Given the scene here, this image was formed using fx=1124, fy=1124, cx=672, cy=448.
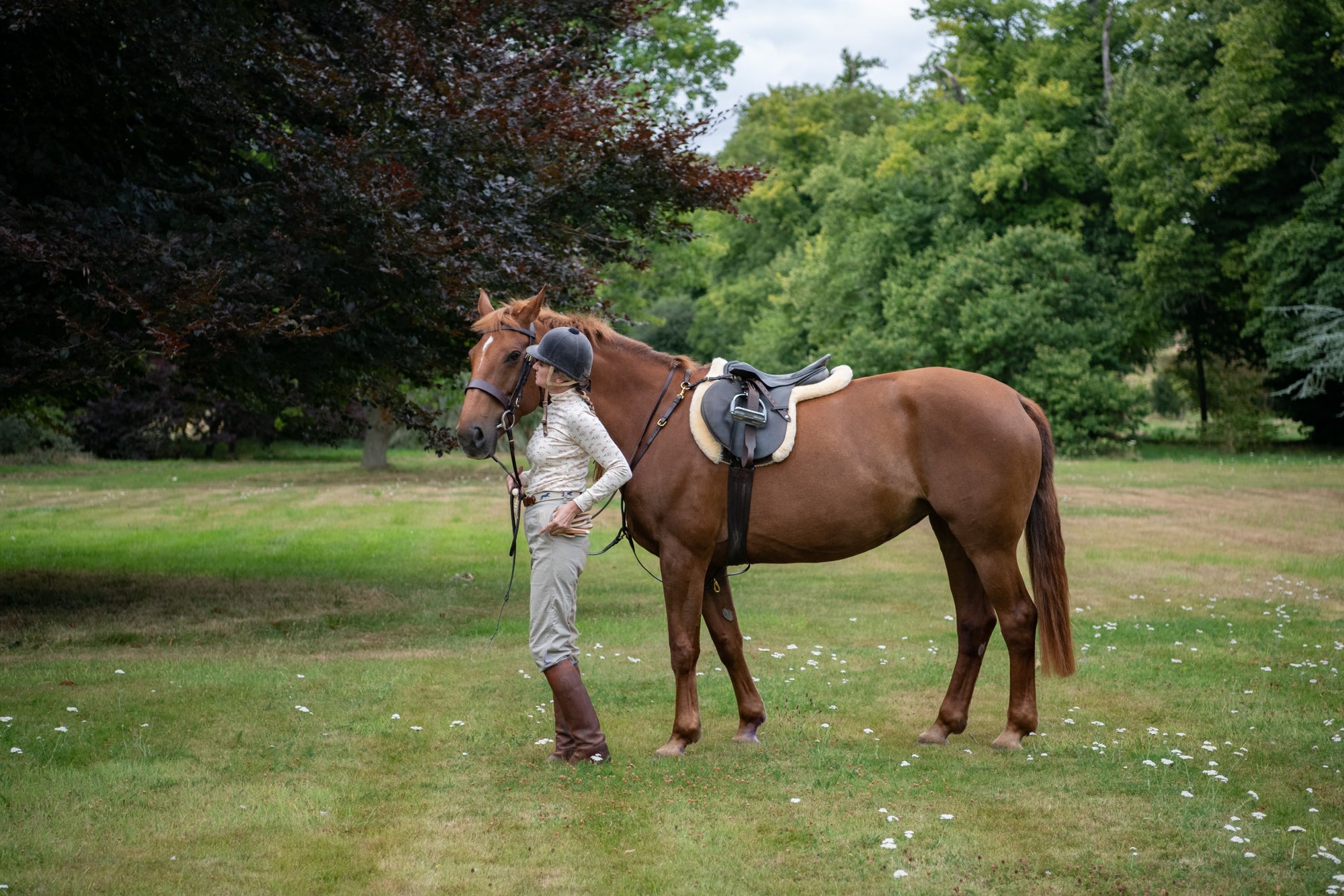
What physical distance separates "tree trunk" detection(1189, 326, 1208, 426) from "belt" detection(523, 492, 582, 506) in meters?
40.1

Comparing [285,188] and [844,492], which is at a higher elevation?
[285,188]

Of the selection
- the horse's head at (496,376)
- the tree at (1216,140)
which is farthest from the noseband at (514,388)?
the tree at (1216,140)

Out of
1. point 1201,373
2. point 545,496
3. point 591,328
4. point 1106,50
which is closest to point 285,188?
point 591,328

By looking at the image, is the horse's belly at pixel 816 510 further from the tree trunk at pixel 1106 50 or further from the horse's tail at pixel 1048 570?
the tree trunk at pixel 1106 50

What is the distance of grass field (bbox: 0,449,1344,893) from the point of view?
5055mm

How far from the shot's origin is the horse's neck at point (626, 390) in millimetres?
6941

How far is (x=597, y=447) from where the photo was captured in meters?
6.41

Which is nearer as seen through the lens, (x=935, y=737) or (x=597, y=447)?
(x=597, y=447)

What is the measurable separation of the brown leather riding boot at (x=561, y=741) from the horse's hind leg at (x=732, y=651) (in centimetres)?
107

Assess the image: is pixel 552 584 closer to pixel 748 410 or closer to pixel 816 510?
pixel 748 410

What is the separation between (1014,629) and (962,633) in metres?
0.43

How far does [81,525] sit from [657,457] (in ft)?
53.5

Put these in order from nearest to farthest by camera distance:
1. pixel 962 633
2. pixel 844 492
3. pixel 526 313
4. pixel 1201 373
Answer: pixel 526 313
pixel 844 492
pixel 962 633
pixel 1201 373

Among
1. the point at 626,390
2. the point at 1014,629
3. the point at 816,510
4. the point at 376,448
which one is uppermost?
the point at 626,390
